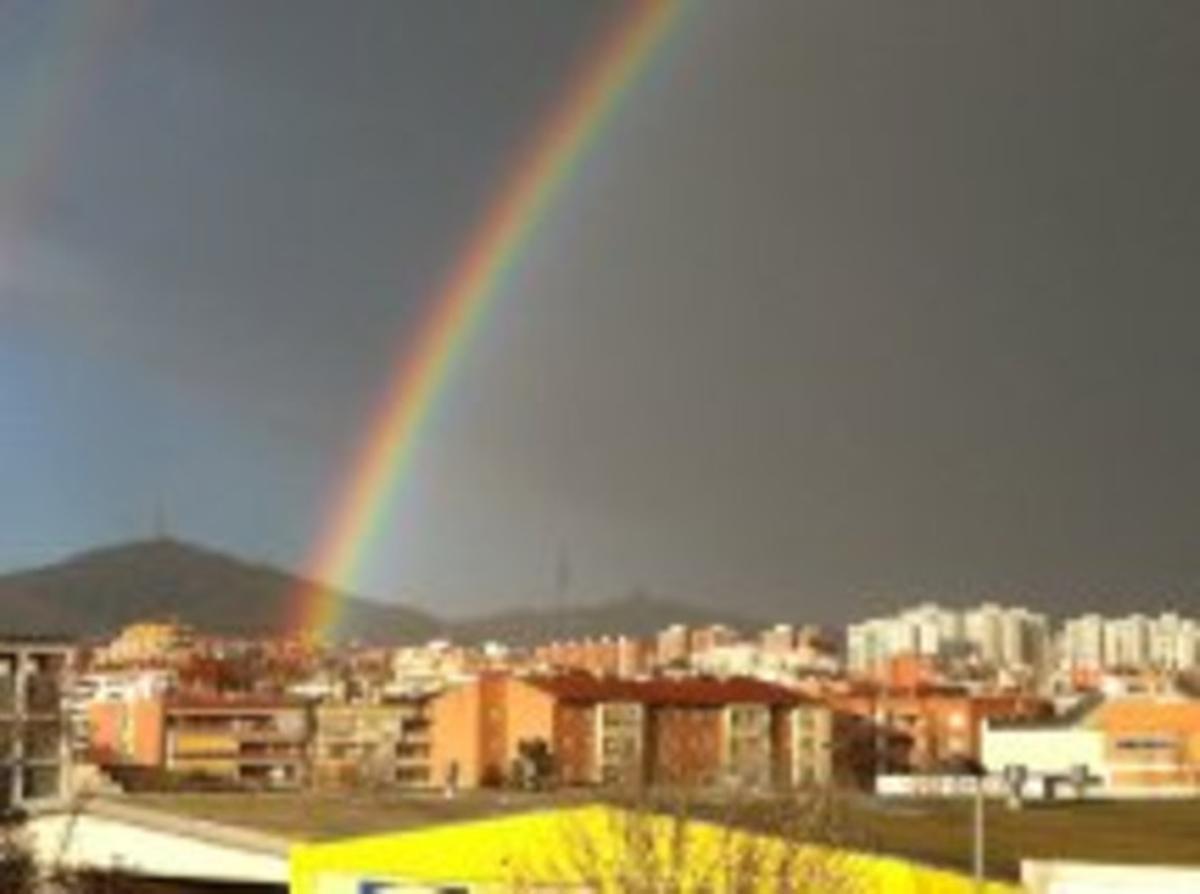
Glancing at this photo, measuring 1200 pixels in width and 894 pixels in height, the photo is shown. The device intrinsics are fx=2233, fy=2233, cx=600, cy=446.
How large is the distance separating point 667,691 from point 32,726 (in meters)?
61.8

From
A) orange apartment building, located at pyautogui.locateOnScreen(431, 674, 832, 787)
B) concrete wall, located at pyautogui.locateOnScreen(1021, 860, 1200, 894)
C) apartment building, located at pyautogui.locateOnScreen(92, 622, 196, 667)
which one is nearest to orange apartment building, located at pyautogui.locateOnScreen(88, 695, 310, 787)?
orange apartment building, located at pyautogui.locateOnScreen(431, 674, 832, 787)

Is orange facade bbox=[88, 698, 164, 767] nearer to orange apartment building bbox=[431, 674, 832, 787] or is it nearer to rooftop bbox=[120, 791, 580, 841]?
orange apartment building bbox=[431, 674, 832, 787]

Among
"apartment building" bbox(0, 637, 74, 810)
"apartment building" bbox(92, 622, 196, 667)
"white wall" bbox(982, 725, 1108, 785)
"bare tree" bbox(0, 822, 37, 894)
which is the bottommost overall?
"bare tree" bbox(0, 822, 37, 894)

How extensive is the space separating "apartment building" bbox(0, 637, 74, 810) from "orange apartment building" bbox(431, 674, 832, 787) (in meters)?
47.2

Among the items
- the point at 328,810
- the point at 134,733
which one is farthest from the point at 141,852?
the point at 134,733

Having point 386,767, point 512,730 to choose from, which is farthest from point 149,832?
point 386,767

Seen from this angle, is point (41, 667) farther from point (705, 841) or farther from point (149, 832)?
point (705, 841)

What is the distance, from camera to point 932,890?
57.7 ft

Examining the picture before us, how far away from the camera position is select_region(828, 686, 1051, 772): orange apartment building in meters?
99.9

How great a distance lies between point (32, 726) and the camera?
1379 inches

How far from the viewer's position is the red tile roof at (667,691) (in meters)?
91.1

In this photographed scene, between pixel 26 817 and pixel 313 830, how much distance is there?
7.08 meters

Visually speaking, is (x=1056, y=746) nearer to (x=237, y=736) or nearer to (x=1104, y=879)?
(x=237, y=736)

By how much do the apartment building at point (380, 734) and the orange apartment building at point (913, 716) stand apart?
19269 millimetres
